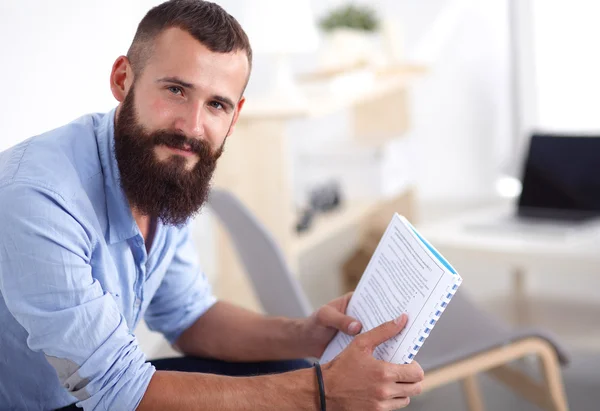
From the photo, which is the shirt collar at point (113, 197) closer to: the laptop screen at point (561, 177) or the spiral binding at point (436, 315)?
the spiral binding at point (436, 315)

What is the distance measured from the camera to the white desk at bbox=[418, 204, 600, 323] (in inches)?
89.1

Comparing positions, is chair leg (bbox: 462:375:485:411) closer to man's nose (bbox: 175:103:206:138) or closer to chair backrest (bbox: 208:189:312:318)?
chair backrest (bbox: 208:189:312:318)

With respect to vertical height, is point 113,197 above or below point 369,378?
above

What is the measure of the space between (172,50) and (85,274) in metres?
0.35

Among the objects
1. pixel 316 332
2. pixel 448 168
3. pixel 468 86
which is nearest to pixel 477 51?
pixel 468 86

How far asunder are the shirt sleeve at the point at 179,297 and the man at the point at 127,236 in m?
0.15

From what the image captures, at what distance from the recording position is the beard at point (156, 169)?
1.22 m

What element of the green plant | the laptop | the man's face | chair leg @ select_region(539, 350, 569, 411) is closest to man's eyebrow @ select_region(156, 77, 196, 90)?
the man's face

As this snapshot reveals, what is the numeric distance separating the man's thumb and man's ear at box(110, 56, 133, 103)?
532 mm

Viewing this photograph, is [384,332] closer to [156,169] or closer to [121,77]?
[156,169]

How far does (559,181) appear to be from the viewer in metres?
2.89

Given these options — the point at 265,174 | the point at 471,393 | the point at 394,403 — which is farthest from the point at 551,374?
the point at 265,174

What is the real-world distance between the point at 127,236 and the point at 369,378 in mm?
443

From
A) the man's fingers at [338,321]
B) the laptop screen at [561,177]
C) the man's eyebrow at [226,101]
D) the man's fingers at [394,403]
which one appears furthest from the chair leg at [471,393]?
the man's eyebrow at [226,101]
